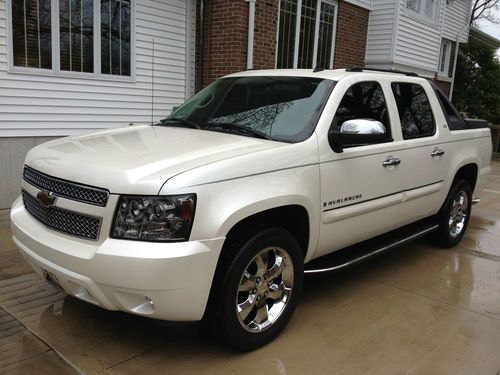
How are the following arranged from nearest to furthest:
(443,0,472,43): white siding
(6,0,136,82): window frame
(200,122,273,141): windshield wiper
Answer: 1. (200,122,273,141): windshield wiper
2. (6,0,136,82): window frame
3. (443,0,472,43): white siding

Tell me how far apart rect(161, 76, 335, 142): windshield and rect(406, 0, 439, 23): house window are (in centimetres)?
1048

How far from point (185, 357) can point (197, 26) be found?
22.8ft

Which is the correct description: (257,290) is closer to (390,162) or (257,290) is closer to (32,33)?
(390,162)

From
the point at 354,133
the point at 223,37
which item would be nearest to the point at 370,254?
the point at 354,133

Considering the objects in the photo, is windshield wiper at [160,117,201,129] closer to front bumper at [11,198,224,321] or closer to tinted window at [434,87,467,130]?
front bumper at [11,198,224,321]

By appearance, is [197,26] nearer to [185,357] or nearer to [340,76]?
[340,76]

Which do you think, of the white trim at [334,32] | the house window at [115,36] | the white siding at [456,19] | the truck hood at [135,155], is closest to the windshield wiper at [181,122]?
the truck hood at [135,155]

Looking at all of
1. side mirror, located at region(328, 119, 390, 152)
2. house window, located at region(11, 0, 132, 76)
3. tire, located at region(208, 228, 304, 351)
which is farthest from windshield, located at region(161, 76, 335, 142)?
house window, located at region(11, 0, 132, 76)

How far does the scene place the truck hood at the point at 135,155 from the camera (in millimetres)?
2777

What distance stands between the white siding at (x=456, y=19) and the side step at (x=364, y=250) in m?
12.9

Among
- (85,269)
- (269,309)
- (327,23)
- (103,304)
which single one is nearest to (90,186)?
(85,269)

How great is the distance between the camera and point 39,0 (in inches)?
269

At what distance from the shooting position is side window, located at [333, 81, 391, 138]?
400cm

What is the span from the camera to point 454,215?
579 cm
